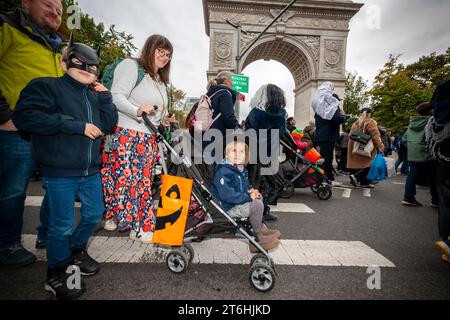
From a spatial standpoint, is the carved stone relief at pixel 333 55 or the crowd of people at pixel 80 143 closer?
the crowd of people at pixel 80 143

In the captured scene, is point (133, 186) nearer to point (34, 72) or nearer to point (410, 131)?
point (34, 72)

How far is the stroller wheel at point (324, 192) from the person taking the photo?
16.8 ft

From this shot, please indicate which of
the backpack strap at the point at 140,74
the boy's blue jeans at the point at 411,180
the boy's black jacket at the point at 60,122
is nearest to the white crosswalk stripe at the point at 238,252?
the boy's black jacket at the point at 60,122

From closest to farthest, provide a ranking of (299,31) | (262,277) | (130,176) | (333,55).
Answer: (262,277) < (130,176) < (333,55) < (299,31)

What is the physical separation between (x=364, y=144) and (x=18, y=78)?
264 inches

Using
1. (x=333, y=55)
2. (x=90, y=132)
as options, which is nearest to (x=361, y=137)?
(x=90, y=132)

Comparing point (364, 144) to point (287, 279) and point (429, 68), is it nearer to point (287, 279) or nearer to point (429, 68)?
point (287, 279)

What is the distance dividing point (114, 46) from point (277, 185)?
39.0 feet

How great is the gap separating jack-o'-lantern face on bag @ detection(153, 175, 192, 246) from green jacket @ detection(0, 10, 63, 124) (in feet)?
4.50

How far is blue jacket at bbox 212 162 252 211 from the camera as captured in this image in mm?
2135

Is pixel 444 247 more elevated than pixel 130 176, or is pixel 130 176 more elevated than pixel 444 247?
pixel 130 176

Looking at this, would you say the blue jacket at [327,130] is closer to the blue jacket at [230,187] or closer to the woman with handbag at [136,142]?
the blue jacket at [230,187]

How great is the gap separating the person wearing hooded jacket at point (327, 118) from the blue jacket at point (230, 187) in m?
3.73

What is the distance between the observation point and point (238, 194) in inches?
84.3
